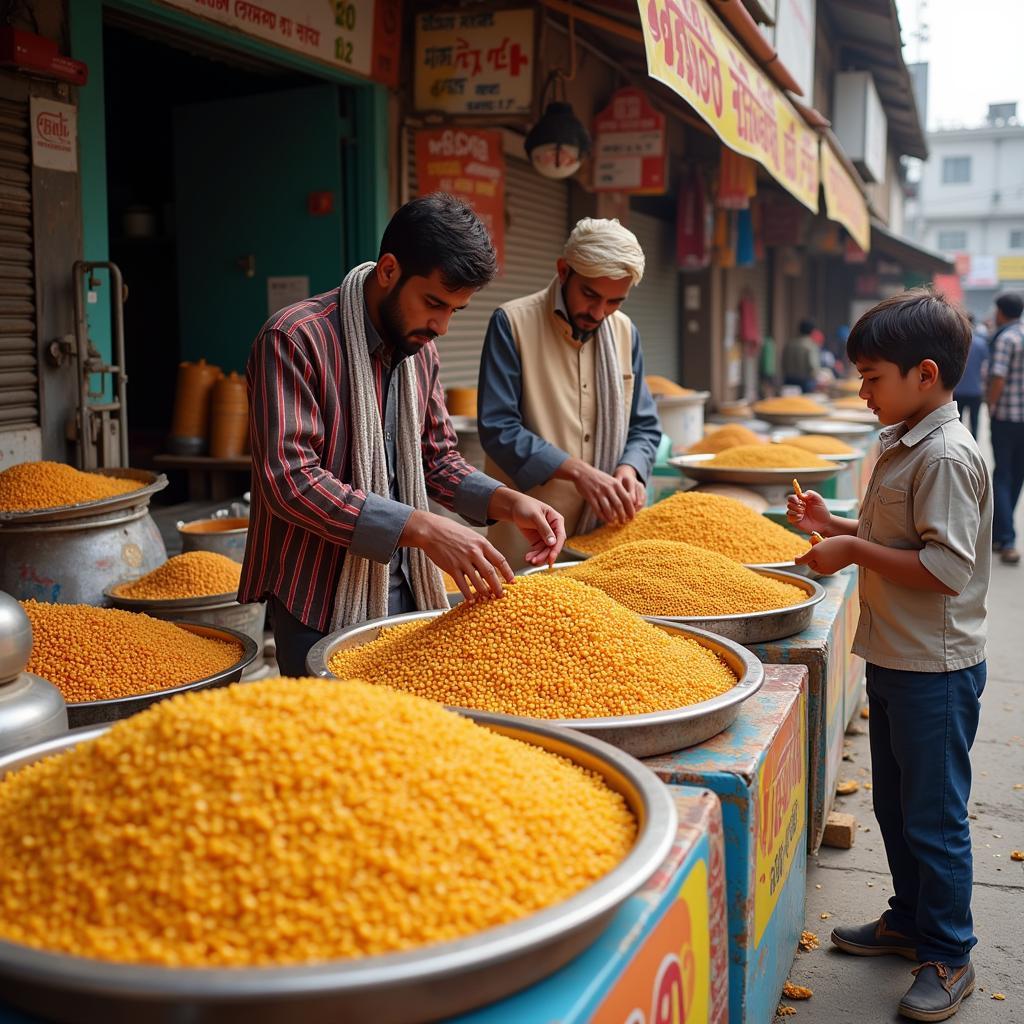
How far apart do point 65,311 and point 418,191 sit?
88.3 inches

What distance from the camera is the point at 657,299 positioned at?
1087 centimetres

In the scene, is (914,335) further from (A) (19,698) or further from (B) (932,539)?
(A) (19,698)

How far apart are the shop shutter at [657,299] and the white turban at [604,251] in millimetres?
6894

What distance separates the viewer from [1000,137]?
50500 mm

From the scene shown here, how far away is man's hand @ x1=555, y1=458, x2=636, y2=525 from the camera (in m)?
2.95

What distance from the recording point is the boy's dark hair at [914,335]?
2078 mm

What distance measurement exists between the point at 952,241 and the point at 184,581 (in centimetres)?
5653

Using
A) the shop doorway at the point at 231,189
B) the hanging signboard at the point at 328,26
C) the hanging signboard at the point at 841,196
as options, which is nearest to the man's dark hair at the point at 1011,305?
the hanging signboard at the point at 841,196

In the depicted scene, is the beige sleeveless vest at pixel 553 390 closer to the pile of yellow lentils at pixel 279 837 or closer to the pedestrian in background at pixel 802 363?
the pile of yellow lentils at pixel 279 837

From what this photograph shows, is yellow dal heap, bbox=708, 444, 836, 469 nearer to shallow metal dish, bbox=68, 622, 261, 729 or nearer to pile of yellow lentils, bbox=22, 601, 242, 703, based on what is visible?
pile of yellow lentils, bbox=22, 601, 242, 703

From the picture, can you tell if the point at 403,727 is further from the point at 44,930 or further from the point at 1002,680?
the point at 1002,680

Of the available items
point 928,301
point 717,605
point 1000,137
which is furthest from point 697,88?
point 1000,137

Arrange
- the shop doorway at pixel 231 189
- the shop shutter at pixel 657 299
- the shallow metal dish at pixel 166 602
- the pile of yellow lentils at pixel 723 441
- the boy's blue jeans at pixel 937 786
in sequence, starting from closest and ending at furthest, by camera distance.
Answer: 1. the boy's blue jeans at pixel 937 786
2. the shallow metal dish at pixel 166 602
3. the pile of yellow lentils at pixel 723 441
4. the shop doorway at pixel 231 189
5. the shop shutter at pixel 657 299

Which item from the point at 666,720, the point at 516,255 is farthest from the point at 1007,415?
the point at 666,720
